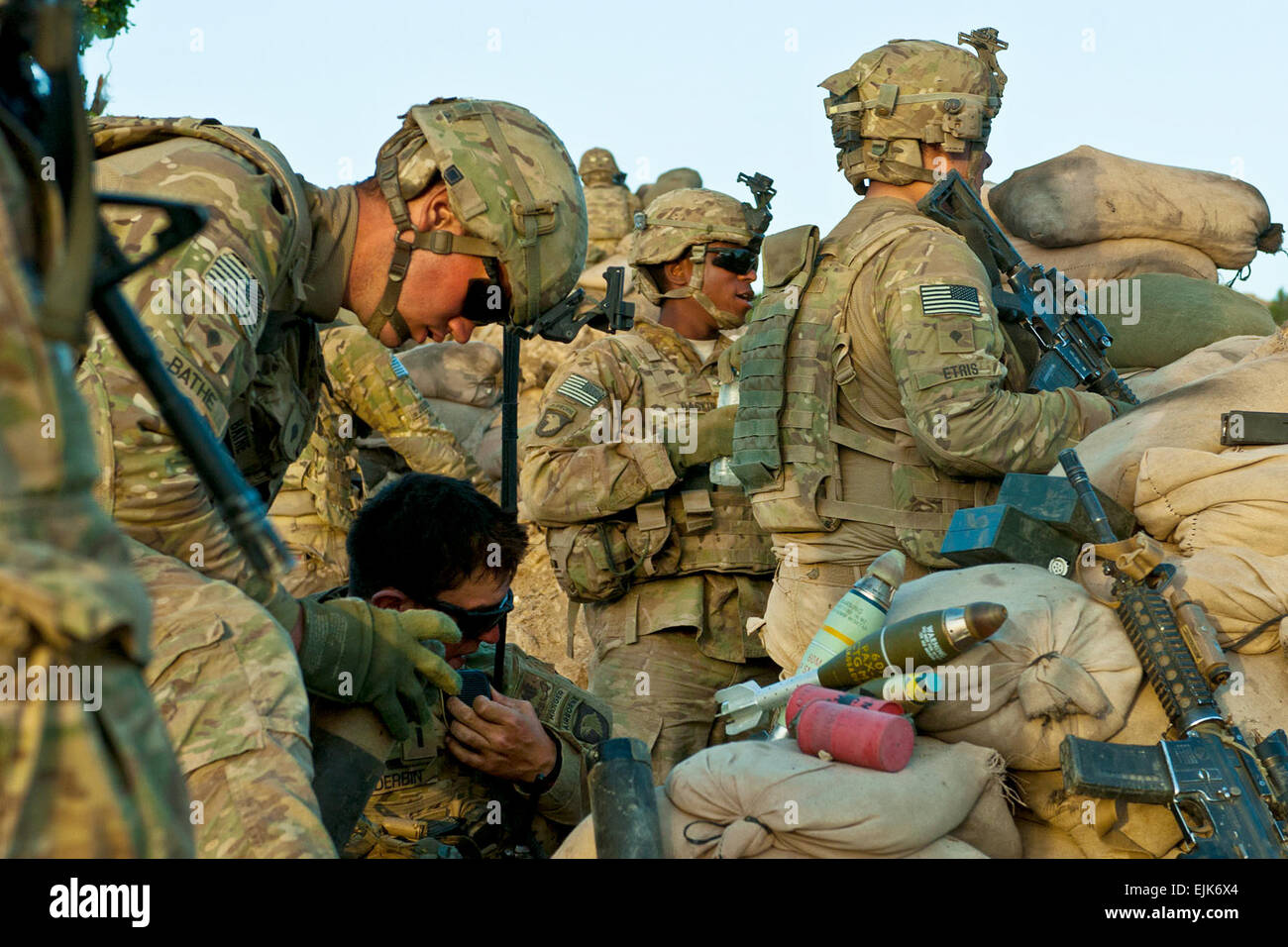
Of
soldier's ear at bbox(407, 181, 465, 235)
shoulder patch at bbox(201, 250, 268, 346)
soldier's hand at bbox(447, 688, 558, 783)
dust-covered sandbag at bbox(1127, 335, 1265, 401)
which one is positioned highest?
soldier's ear at bbox(407, 181, 465, 235)

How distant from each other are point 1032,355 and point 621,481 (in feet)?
5.27

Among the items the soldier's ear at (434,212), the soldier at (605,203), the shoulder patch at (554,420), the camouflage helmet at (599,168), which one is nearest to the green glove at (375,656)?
the soldier's ear at (434,212)

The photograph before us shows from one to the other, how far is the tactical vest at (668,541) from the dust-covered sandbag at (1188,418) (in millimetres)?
1893

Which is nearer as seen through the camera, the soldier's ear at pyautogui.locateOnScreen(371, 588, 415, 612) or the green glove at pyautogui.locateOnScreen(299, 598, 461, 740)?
the green glove at pyautogui.locateOnScreen(299, 598, 461, 740)

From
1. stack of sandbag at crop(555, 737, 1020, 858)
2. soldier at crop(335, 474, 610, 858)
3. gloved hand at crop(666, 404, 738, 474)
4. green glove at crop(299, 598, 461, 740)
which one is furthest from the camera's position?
gloved hand at crop(666, 404, 738, 474)

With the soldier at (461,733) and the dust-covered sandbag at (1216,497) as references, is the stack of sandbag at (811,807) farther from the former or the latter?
the dust-covered sandbag at (1216,497)

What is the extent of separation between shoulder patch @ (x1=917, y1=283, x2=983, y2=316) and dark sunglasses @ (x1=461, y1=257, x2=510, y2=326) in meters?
1.31

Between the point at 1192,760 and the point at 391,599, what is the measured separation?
166 centimetres

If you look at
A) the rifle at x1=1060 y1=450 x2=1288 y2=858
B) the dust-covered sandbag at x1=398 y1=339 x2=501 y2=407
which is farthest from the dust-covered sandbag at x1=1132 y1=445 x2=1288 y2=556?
the dust-covered sandbag at x1=398 y1=339 x2=501 y2=407

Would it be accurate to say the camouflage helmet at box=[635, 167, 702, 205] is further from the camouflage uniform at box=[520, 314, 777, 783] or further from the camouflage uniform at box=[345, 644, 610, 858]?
the camouflage uniform at box=[345, 644, 610, 858]

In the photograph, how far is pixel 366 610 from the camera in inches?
108

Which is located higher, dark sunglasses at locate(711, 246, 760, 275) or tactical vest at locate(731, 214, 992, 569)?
dark sunglasses at locate(711, 246, 760, 275)

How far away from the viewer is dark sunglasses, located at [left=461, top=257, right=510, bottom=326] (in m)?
3.20

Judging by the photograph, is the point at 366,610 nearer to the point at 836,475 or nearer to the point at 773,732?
the point at 773,732
